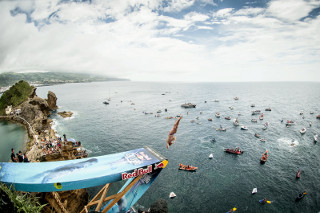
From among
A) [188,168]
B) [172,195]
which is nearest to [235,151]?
[188,168]

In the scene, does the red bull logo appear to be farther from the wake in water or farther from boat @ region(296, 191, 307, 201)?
the wake in water

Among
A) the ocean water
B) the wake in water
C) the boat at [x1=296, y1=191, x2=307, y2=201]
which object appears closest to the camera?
the boat at [x1=296, y1=191, x2=307, y2=201]

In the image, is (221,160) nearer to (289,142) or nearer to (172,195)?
(172,195)

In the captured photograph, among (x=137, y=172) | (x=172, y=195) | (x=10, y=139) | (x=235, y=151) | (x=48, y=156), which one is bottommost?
(x=172, y=195)

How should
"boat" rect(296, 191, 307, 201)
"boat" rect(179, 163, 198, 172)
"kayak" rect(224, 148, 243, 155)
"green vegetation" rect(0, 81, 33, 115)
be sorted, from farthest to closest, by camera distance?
"green vegetation" rect(0, 81, 33, 115) → "kayak" rect(224, 148, 243, 155) → "boat" rect(179, 163, 198, 172) → "boat" rect(296, 191, 307, 201)

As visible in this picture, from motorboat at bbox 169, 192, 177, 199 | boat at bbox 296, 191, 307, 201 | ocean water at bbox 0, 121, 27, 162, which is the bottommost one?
motorboat at bbox 169, 192, 177, 199

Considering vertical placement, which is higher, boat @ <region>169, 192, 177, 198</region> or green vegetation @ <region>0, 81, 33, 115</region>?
green vegetation @ <region>0, 81, 33, 115</region>

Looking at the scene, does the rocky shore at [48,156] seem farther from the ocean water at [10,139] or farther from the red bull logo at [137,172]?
the red bull logo at [137,172]

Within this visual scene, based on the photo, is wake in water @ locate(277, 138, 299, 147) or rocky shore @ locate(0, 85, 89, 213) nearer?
rocky shore @ locate(0, 85, 89, 213)

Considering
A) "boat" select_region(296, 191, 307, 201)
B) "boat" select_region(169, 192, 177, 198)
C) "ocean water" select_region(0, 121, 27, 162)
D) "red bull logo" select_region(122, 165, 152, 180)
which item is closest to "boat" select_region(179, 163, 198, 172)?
"boat" select_region(169, 192, 177, 198)

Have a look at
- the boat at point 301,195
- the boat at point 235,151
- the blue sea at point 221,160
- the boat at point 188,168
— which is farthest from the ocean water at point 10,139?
the boat at point 301,195
